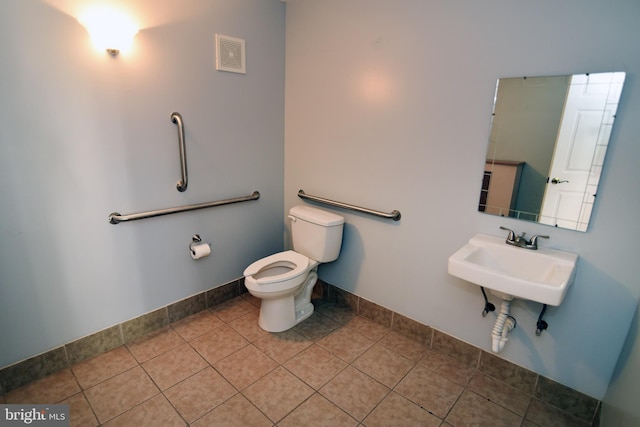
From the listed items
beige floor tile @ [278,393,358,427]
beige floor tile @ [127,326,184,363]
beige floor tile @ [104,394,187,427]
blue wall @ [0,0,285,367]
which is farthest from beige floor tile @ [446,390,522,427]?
blue wall @ [0,0,285,367]

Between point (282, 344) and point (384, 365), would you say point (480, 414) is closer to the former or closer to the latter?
point (384, 365)

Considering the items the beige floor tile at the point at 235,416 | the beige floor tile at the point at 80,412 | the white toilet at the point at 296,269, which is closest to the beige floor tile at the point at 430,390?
the beige floor tile at the point at 235,416

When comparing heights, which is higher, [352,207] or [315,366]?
[352,207]

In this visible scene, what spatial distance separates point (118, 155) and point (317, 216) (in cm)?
127

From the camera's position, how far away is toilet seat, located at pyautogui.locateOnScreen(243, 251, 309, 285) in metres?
2.05

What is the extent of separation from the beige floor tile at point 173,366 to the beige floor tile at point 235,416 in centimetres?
32

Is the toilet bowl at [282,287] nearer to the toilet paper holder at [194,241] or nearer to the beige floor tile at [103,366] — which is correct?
the toilet paper holder at [194,241]

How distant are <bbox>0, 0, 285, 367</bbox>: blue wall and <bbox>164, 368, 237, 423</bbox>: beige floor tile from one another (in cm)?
64

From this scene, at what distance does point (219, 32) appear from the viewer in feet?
6.98

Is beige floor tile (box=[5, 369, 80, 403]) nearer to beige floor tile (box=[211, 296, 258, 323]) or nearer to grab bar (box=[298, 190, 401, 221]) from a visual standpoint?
beige floor tile (box=[211, 296, 258, 323])

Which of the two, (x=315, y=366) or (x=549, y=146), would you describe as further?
(x=315, y=366)

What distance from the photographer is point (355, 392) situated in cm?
174

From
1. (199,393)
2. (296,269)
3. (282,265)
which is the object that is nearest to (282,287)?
(296,269)

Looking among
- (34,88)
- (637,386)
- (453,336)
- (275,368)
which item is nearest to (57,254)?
(34,88)
